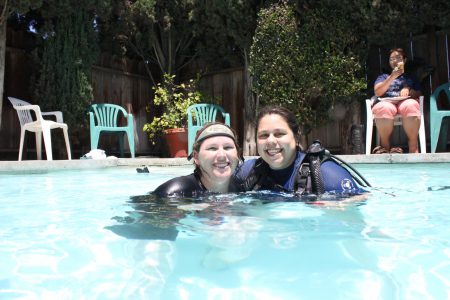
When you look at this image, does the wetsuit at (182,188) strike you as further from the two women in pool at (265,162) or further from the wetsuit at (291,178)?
the wetsuit at (291,178)

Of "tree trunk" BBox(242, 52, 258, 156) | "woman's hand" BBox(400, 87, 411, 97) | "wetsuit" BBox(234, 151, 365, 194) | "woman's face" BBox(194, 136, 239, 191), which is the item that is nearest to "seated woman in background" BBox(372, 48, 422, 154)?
"woman's hand" BBox(400, 87, 411, 97)

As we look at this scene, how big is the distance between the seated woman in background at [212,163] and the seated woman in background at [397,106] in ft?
13.7

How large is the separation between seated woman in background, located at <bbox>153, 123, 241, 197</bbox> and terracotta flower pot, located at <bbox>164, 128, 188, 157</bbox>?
20.2 feet

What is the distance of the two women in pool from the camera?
3045 mm

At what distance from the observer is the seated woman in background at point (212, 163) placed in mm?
3088

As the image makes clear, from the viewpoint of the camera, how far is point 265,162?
3.34 m

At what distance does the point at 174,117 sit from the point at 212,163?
6.95 metres

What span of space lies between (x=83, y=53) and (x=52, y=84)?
905mm

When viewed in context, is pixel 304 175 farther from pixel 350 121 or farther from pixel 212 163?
pixel 350 121

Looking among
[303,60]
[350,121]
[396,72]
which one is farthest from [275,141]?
[350,121]

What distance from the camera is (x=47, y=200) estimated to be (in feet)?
12.1

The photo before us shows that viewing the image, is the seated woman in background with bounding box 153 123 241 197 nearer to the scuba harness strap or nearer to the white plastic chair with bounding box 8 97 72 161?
the scuba harness strap

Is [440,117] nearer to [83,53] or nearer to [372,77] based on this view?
[372,77]

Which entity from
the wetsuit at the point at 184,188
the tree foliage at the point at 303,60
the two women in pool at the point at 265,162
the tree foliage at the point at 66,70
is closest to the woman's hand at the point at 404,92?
the tree foliage at the point at 303,60
